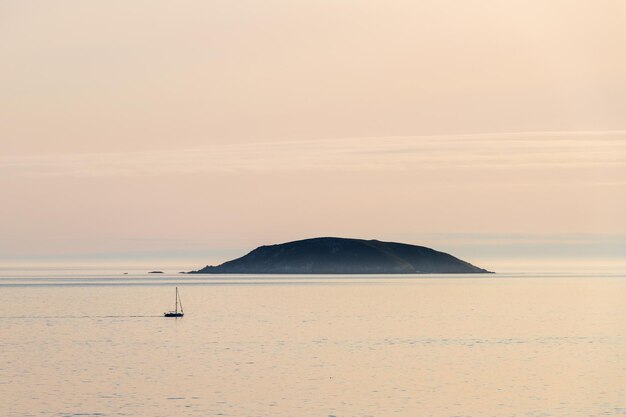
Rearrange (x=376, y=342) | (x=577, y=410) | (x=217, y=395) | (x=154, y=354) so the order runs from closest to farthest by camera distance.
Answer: (x=577, y=410) → (x=217, y=395) → (x=154, y=354) → (x=376, y=342)

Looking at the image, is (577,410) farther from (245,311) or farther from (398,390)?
(245,311)

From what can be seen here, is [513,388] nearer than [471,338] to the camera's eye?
Yes

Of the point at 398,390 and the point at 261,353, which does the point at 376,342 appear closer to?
the point at 261,353

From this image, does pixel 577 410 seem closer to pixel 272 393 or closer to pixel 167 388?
pixel 272 393

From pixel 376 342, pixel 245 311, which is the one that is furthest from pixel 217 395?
pixel 245 311

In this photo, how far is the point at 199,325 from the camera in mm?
155625

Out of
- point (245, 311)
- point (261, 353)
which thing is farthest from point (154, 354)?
point (245, 311)

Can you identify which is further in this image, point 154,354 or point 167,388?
point 154,354

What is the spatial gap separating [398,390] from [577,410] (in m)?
14.1

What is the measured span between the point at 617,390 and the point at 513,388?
7.38 metres

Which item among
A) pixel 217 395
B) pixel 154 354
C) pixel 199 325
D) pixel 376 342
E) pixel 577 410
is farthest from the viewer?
pixel 199 325

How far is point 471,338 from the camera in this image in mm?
127125

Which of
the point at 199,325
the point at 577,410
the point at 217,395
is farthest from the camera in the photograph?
the point at 199,325

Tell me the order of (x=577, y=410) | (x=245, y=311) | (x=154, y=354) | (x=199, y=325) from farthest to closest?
(x=245, y=311) → (x=199, y=325) → (x=154, y=354) → (x=577, y=410)
